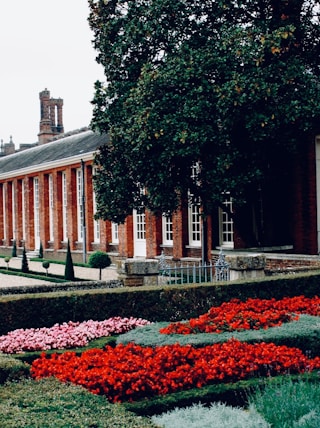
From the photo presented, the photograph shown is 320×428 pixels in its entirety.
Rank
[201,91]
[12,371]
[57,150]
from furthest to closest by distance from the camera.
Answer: [57,150]
[201,91]
[12,371]

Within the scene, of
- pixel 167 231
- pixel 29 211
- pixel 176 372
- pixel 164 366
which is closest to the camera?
pixel 176 372

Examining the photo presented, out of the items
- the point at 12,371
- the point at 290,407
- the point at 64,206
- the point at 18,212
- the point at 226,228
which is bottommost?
the point at 290,407

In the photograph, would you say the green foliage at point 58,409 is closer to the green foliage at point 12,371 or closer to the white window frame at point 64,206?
the green foliage at point 12,371

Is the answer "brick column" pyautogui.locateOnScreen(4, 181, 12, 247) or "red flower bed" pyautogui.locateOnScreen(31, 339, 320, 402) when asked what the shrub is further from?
"brick column" pyautogui.locateOnScreen(4, 181, 12, 247)

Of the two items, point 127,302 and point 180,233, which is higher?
point 180,233

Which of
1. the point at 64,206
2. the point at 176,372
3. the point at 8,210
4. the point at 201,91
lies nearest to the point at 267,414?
the point at 176,372

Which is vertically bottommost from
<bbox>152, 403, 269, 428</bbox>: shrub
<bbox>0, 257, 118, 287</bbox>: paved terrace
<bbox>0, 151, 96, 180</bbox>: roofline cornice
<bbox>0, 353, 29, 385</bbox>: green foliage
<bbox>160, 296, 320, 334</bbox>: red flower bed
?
<bbox>0, 257, 118, 287</bbox>: paved terrace

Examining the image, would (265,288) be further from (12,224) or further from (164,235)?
(12,224)

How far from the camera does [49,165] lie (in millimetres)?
39344

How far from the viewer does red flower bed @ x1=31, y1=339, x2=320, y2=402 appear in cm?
715

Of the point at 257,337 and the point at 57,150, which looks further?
the point at 57,150

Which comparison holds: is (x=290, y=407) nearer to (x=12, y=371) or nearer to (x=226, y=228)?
(x=12, y=371)

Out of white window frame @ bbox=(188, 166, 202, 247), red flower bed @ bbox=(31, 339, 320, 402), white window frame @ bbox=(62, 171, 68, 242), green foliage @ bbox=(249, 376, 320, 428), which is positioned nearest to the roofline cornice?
white window frame @ bbox=(62, 171, 68, 242)

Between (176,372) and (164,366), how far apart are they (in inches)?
8.6
